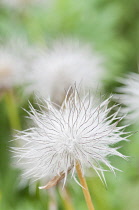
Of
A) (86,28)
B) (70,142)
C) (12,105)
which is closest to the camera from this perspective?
(70,142)

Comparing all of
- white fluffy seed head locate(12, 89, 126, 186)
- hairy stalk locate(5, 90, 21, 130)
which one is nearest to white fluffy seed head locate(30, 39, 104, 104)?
hairy stalk locate(5, 90, 21, 130)

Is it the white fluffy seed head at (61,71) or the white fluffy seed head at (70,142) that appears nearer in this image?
the white fluffy seed head at (70,142)

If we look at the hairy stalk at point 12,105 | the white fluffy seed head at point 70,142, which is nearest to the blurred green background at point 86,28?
the hairy stalk at point 12,105

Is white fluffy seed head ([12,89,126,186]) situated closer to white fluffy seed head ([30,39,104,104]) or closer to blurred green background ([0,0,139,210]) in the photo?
white fluffy seed head ([30,39,104,104])

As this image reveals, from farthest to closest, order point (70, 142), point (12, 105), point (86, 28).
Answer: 1. point (86, 28)
2. point (12, 105)
3. point (70, 142)

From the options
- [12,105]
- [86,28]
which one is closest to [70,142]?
[12,105]

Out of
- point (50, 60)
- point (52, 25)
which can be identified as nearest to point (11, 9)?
point (52, 25)

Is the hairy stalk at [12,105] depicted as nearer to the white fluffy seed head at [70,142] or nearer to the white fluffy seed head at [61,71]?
the white fluffy seed head at [61,71]

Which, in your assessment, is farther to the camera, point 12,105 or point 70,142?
point 12,105

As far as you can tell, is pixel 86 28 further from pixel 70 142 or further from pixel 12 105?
pixel 70 142
